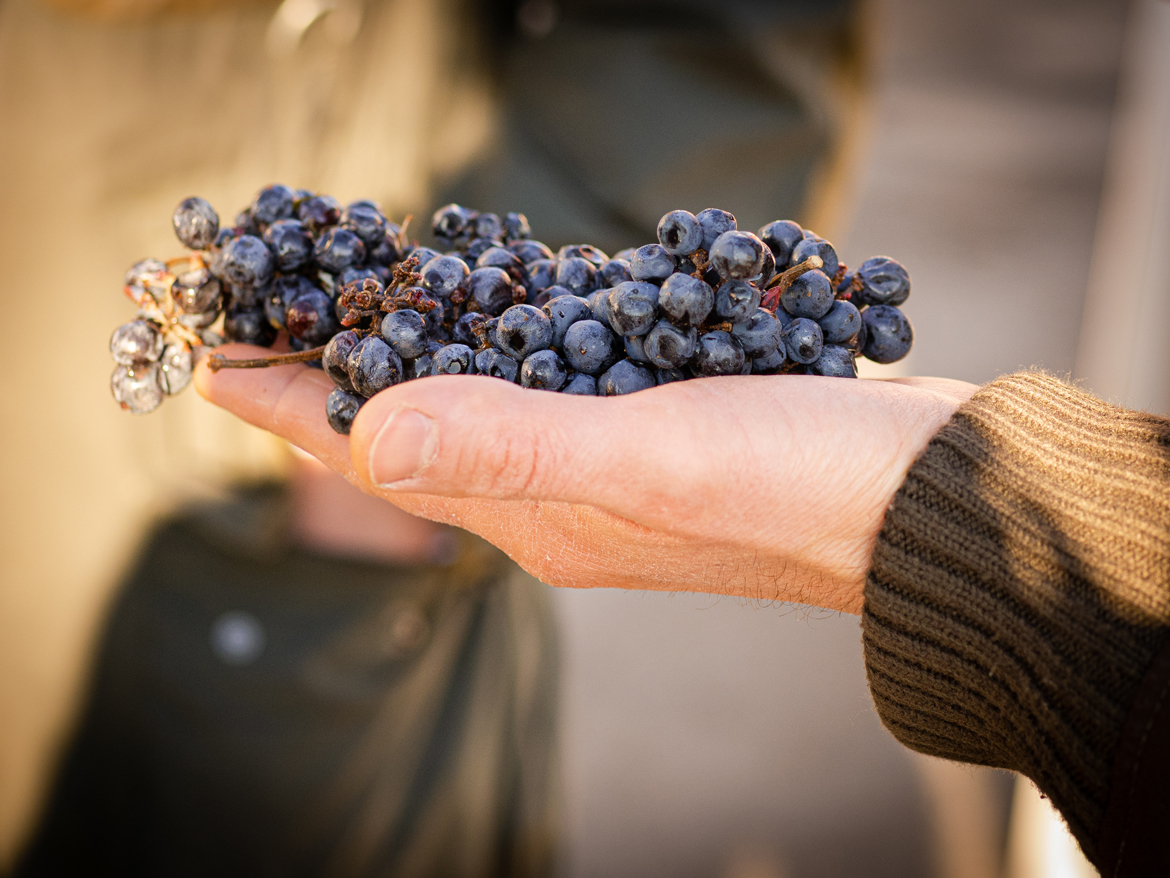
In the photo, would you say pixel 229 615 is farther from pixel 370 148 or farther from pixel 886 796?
pixel 886 796

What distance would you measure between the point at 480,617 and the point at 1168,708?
1356 mm

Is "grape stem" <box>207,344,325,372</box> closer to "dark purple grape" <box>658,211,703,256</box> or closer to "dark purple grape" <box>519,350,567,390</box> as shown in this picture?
"dark purple grape" <box>519,350,567,390</box>

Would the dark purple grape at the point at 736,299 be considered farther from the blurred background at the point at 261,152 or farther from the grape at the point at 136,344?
the blurred background at the point at 261,152

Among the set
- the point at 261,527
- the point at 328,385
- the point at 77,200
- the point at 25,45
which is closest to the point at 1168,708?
the point at 328,385

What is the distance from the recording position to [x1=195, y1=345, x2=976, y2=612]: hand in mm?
516

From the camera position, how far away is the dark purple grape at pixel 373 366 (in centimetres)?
→ 59

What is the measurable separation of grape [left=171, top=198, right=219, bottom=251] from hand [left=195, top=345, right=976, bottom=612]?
120 mm

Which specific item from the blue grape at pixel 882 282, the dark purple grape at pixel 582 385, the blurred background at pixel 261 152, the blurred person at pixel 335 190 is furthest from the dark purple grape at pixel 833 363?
the blurred person at pixel 335 190

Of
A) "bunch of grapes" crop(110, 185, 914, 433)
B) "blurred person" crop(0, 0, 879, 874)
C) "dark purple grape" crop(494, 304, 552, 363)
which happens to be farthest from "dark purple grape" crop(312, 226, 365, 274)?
"blurred person" crop(0, 0, 879, 874)

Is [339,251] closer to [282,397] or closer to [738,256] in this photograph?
[282,397]

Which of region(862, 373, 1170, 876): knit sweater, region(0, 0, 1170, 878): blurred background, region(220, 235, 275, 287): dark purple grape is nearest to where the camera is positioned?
region(862, 373, 1170, 876): knit sweater

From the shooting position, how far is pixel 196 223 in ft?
2.37

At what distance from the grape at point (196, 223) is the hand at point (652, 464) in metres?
0.12

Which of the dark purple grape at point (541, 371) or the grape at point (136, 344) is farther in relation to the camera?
the grape at point (136, 344)
